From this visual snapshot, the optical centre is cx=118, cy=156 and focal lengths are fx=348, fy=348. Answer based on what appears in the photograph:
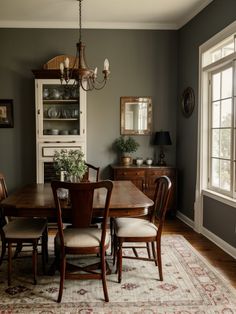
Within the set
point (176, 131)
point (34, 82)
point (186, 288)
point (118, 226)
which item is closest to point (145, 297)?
point (186, 288)

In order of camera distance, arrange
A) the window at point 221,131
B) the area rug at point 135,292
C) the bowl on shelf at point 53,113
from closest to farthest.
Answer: the area rug at point 135,292
the window at point 221,131
the bowl on shelf at point 53,113

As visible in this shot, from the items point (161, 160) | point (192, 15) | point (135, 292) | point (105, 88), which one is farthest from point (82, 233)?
point (192, 15)

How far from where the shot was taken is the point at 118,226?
3.01 metres

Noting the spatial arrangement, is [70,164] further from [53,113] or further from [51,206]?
[53,113]

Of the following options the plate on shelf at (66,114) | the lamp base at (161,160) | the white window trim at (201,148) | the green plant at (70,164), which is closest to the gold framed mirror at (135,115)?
the lamp base at (161,160)

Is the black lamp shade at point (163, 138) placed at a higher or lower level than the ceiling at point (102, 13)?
lower

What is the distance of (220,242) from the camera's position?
3.88m

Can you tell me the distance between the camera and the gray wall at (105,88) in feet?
17.2

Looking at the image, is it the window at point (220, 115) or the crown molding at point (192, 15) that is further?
the crown molding at point (192, 15)

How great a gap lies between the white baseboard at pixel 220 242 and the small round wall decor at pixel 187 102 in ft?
5.36

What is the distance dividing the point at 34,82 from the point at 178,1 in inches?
92.7

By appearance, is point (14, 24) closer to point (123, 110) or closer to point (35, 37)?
point (35, 37)

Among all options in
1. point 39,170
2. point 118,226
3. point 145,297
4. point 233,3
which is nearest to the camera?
point 145,297

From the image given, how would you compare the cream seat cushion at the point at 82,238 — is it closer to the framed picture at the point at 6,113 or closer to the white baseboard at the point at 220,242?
the white baseboard at the point at 220,242
